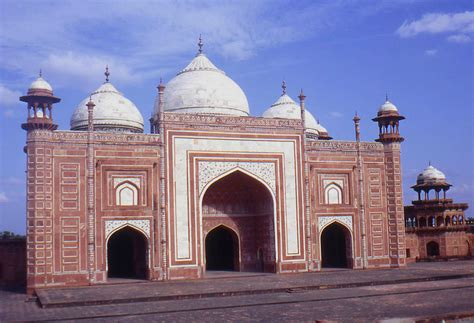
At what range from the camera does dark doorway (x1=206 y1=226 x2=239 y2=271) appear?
19.2 m

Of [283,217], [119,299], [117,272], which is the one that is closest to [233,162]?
[283,217]

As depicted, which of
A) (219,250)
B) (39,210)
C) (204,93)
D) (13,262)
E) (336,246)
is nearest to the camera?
(39,210)

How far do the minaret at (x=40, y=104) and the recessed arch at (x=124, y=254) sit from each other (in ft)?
12.3

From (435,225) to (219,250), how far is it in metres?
9.55

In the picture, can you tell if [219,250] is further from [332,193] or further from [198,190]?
[332,193]

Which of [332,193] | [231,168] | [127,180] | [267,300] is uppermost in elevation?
[231,168]

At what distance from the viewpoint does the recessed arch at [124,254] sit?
16547 millimetres

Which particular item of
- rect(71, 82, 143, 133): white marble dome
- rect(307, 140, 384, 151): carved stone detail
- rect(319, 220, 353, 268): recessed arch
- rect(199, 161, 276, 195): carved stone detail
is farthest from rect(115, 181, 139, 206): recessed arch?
rect(319, 220, 353, 268): recessed arch

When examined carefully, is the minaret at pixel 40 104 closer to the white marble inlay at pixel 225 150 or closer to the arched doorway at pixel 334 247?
the white marble inlay at pixel 225 150

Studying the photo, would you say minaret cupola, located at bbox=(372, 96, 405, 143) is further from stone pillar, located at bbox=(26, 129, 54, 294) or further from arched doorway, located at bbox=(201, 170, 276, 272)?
stone pillar, located at bbox=(26, 129, 54, 294)

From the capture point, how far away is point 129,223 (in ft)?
50.9

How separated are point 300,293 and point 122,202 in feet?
18.5

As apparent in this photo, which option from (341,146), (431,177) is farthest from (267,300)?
(431,177)

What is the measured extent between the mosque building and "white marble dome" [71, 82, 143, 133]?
0.04 meters
